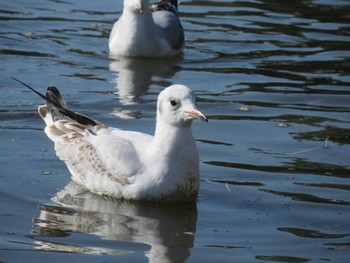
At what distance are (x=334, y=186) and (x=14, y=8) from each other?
8.76 meters

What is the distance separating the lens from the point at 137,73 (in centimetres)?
1406

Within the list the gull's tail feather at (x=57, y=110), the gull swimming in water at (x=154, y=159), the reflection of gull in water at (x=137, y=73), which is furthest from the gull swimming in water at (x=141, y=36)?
the gull swimming in water at (x=154, y=159)

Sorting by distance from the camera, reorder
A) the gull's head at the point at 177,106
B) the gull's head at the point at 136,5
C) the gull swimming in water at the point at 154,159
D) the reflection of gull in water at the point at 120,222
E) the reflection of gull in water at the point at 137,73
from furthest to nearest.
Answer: the gull's head at the point at 136,5, the reflection of gull in water at the point at 137,73, the gull swimming in water at the point at 154,159, the gull's head at the point at 177,106, the reflection of gull in water at the point at 120,222

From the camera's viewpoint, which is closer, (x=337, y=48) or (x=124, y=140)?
(x=124, y=140)

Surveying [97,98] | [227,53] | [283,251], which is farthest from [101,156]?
[227,53]

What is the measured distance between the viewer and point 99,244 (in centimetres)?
802

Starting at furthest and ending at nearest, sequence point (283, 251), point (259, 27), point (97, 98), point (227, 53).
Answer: point (259, 27)
point (227, 53)
point (97, 98)
point (283, 251)

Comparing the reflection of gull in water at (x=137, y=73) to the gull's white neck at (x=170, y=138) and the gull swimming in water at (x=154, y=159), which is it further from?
the gull's white neck at (x=170, y=138)

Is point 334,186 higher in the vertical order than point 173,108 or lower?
lower

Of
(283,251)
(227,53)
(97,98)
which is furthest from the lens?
(227,53)

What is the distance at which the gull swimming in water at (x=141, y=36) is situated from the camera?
48.8 feet

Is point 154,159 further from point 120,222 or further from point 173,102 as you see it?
point 120,222

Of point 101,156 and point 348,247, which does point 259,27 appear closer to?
point 101,156

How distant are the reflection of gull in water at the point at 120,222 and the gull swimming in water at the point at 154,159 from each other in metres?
0.10
